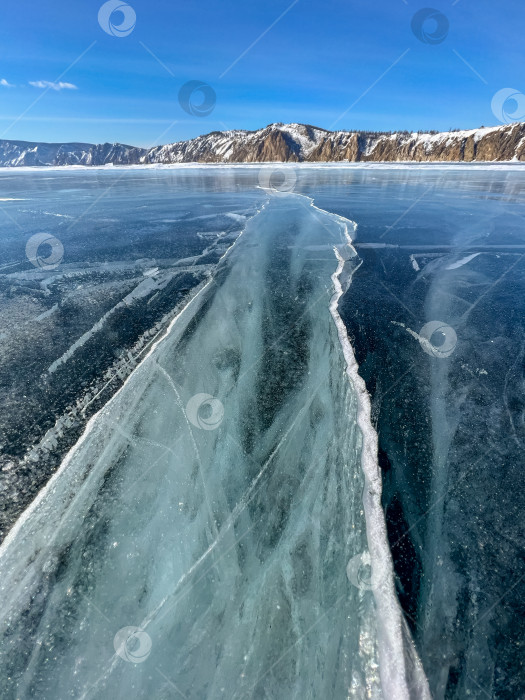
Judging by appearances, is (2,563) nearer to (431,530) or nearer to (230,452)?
(230,452)

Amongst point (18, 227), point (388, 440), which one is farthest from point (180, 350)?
point (18, 227)

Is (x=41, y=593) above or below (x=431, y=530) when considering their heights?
below

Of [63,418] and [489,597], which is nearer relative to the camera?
[489,597]

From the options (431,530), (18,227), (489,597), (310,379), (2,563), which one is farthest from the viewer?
(18,227)
